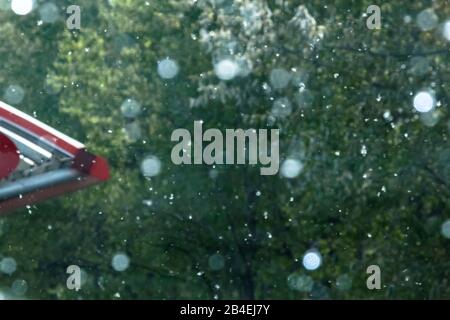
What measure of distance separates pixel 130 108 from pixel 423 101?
10.1m

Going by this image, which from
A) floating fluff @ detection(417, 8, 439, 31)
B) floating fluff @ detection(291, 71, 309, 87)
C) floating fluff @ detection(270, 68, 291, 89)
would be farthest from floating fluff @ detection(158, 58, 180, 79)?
floating fluff @ detection(417, 8, 439, 31)

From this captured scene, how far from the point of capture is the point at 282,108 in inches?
741

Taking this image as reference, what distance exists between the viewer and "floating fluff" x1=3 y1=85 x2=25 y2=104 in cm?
2811

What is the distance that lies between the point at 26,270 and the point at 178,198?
4.25 m

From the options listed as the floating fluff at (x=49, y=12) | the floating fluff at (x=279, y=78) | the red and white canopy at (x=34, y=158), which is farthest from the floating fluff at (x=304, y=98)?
the floating fluff at (x=49, y=12)

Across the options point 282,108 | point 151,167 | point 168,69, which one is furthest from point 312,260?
point 168,69

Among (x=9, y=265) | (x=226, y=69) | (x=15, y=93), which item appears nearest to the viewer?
(x=226, y=69)

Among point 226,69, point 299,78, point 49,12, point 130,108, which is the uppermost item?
point 49,12

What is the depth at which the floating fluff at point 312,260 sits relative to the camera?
22031 mm

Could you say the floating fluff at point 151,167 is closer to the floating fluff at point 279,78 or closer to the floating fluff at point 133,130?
the floating fluff at point 133,130

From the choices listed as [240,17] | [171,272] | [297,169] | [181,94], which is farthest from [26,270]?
[240,17]

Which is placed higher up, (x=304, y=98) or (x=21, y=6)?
(x=21, y=6)

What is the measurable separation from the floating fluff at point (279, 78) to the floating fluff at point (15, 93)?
10.5 metres

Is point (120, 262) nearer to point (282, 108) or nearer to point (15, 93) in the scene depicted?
point (15, 93)
